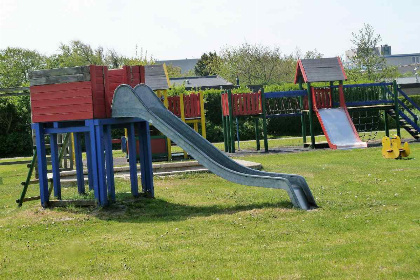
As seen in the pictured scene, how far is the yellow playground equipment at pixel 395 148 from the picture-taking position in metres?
20.6

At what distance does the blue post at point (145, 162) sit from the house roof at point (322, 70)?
15.6 metres

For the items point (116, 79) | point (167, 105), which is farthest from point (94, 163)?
point (167, 105)

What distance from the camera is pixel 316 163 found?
2089cm

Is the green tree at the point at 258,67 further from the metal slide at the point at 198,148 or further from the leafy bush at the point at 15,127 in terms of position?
the metal slide at the point at 198,148

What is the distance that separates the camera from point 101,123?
13070 mm

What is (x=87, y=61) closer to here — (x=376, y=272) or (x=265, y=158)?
(x=265, y=158)

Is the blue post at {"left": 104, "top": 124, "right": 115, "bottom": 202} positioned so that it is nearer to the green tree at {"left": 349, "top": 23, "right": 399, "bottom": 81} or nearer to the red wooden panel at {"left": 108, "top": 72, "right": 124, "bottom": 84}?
the red wooden panel at {"left": 108, "top": 72, "right": 124, "bottom": 84}

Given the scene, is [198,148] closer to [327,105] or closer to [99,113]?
[99,113]

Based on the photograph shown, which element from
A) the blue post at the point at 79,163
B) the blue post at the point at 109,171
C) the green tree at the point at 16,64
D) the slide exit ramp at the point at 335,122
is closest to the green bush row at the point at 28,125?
the slide exit ramp at the point at 335,122

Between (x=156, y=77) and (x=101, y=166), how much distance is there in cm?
1281

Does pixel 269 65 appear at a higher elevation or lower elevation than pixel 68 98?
higher

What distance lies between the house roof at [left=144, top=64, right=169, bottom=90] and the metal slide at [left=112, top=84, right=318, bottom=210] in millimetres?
10983

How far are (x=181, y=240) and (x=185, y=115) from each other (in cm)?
1692

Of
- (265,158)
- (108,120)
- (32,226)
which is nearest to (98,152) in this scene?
(108,120)
